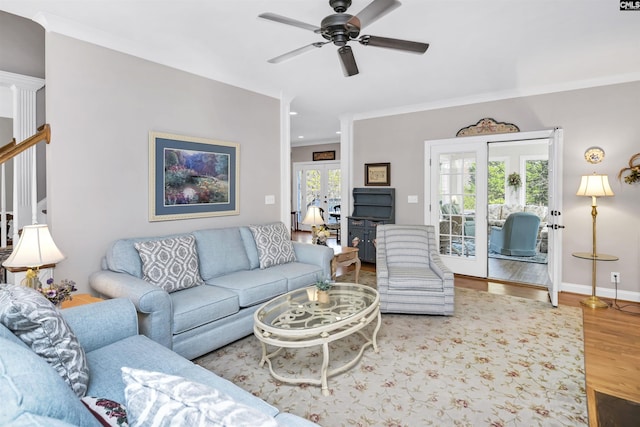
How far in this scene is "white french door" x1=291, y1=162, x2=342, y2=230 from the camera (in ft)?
33.0

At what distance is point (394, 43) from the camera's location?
2.46 metres

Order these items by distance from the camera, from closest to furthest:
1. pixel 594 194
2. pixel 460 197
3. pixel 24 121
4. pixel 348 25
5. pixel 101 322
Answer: pixel 101 322 → pixel 348 25 → pixel 594 194 → pixel 24 121 → pixel 460 197

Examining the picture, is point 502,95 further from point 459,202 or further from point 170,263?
point 170,263

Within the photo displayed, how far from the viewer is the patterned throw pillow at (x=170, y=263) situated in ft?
9.30

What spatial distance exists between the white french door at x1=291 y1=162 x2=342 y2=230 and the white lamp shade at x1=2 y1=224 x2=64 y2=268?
317 inches

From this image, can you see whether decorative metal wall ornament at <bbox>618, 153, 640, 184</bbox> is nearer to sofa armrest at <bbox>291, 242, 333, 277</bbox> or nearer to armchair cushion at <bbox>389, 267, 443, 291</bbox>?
armchair cushion at <bbox>389, 267, 443, 291</bbox>

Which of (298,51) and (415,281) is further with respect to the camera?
(415,281)

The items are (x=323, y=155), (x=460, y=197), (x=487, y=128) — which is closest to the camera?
(x=487, y=128)

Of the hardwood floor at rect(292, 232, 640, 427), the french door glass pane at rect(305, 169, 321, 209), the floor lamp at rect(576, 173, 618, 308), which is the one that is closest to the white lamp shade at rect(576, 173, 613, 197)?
the floor lamp at rect(576, 173, 618, 308)

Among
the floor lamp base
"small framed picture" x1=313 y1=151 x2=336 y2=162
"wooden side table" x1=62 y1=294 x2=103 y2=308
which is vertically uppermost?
"small framed picture" x1=313 y1=151 x2=336 y2=162

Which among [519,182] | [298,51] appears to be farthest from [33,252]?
[519,182]

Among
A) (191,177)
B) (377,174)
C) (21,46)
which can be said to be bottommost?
(191,177)

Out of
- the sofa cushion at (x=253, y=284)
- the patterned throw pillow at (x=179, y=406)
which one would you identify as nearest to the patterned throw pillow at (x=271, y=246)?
the sofa cushion at (x=253, y=284)

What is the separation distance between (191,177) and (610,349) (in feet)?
13.4
